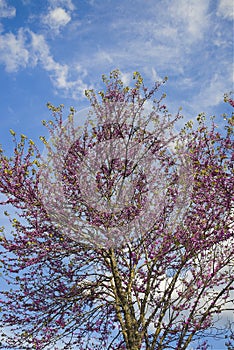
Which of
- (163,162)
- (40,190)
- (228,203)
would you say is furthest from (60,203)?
(228,203)

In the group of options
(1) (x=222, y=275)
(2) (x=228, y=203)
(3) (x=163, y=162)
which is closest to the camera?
(2) (x=228, y=203)

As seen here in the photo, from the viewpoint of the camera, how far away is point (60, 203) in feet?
31.3

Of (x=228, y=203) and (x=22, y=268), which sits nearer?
(x=228, y=203)

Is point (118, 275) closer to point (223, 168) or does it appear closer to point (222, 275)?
point (222, 275)

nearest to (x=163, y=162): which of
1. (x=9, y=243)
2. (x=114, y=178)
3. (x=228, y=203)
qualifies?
(x=114, y=178)

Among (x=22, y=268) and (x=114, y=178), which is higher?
(x=114, y=178)

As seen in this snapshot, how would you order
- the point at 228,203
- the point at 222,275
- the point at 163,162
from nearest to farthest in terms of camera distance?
1. the point at 228,203
2. the point at 222,275
3. the point at 163,162

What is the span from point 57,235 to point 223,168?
4.46 m

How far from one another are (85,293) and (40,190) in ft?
9.63

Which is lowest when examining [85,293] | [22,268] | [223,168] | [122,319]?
[122,319]

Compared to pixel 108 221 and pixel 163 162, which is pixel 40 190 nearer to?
pixel 108 221

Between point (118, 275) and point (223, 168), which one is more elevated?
point (223, 168)

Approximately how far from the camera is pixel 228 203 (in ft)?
29.9

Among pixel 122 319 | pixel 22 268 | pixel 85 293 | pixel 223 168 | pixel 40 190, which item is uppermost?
pixel 40 190
